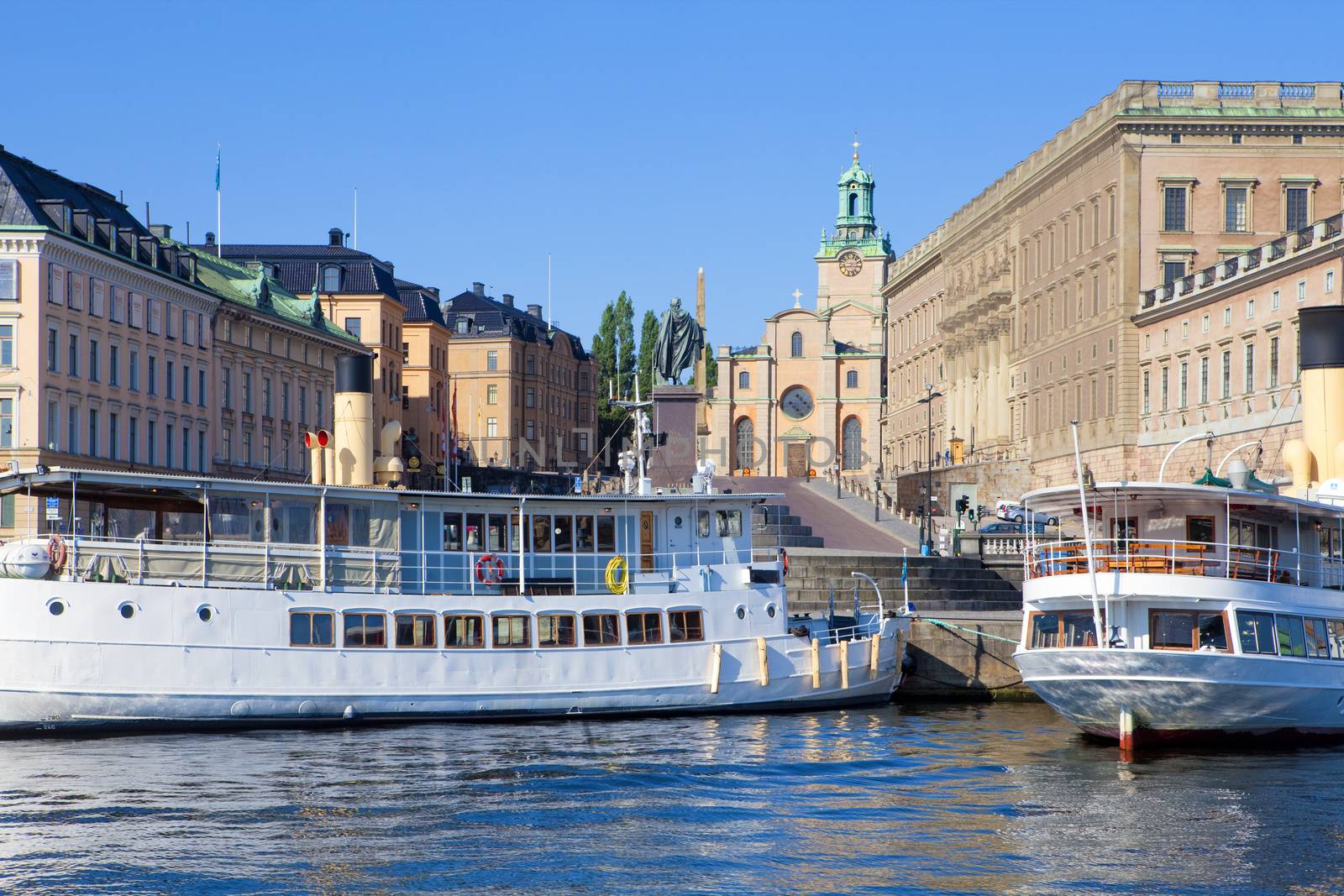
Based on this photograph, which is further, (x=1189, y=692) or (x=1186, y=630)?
(x=1186, y=630)

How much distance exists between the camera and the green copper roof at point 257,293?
9644cm

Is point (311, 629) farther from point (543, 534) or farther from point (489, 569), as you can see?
point (543, 534)

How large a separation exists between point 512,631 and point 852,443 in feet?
397

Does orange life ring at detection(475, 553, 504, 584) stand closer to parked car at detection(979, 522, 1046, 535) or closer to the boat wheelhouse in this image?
the boat wheelhouse

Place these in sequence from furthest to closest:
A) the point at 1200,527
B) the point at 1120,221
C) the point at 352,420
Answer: the point at 1120,221 < the point at 352,420 < the point at 1200,527

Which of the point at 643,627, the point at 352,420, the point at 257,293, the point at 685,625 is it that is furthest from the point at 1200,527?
the point at 257,293

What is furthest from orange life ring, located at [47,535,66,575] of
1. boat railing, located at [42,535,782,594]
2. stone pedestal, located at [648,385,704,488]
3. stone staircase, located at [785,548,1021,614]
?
stone pedestal, located at [648,385,704,488]

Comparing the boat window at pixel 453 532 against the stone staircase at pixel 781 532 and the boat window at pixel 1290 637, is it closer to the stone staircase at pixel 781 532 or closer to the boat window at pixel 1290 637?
the boat window at pixel 1290 637

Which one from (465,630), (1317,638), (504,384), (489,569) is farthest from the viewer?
(504,384)

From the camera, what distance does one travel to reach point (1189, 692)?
1350 inches

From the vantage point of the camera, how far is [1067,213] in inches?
3824

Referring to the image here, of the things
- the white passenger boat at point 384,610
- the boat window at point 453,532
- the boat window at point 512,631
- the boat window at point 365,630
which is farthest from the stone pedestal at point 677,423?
the boat window at point 365,630

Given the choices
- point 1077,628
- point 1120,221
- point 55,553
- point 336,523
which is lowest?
point 1077,628

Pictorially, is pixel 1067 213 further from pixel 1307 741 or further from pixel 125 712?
pixel 125 712
